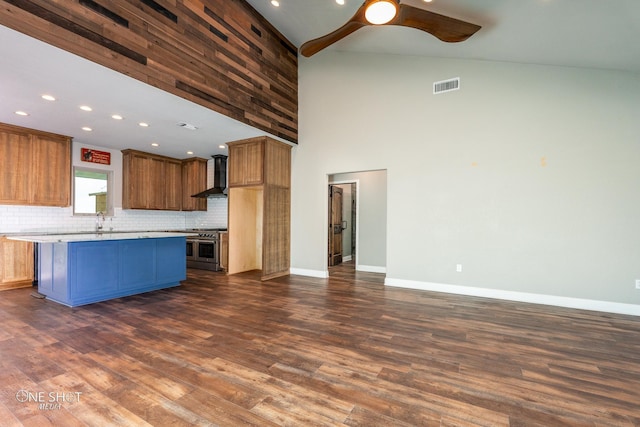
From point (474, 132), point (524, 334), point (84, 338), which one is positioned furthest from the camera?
point (474, 132)

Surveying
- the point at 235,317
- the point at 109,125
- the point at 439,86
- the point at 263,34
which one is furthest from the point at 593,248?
the point at 109,125

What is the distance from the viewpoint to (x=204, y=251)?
6914 millimetres

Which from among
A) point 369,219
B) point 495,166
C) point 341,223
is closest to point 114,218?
point 341,223

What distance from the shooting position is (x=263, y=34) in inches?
202

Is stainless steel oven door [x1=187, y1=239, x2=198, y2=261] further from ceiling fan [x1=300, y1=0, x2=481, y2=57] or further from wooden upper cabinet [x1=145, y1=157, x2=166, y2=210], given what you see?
ceiling fan [x1=300, y1=0, x2=481, y2=57]

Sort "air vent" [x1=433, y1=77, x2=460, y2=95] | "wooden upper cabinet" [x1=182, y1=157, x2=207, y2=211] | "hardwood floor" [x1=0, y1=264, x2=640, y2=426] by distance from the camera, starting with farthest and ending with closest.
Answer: "wooden upper cabinet" [x1=182, y1=157, x2=207, y2=211], "air vent" [x1=433, y1=77, x2=460, y2=95], "hardwood floor" [x1=0, y1=264, x2=640, y2=426]

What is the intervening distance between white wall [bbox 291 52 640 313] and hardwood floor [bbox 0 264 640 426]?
0.72 m

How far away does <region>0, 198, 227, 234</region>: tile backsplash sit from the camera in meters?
5.38

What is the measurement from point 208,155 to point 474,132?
617cm

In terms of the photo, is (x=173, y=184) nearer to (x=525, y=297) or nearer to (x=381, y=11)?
(x=381, y=11)

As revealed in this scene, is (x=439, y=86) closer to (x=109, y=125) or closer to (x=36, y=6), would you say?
(x=36, y=6)

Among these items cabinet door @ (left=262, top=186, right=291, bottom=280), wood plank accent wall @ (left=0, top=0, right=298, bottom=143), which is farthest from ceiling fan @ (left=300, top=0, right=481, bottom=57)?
cabinet door @ (left=262, top=186, right=291, bottom=280)

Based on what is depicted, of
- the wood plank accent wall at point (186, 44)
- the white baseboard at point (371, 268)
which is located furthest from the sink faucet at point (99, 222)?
the white baseboard at point (371, 268)

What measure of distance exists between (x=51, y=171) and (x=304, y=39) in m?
5.67
